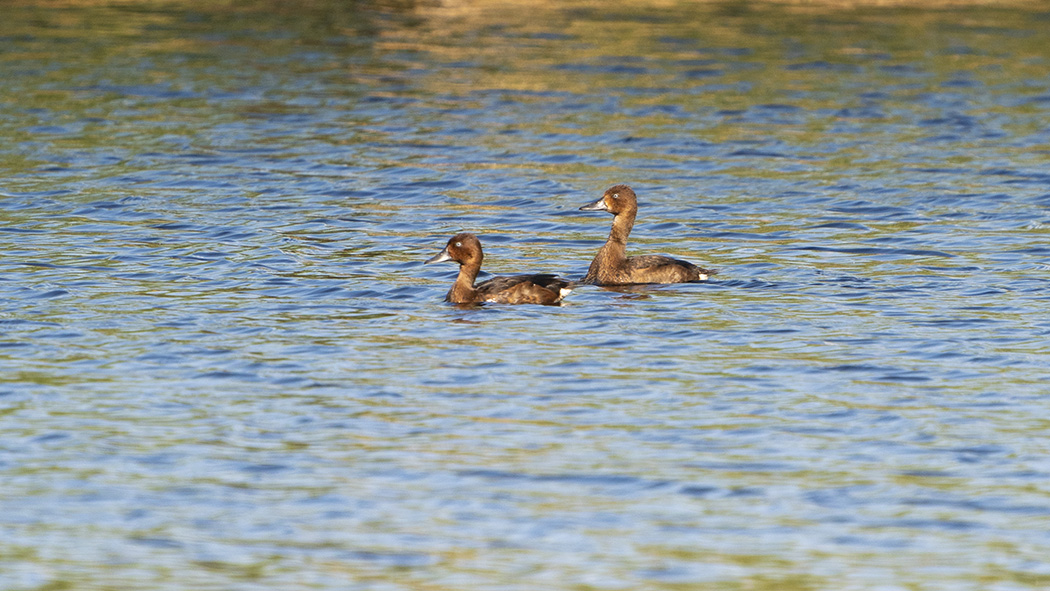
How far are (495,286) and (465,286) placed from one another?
297 mm

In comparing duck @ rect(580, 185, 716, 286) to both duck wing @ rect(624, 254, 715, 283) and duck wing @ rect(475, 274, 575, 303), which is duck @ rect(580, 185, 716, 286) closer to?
duck wing @ rect(624, 254, 715, 283)

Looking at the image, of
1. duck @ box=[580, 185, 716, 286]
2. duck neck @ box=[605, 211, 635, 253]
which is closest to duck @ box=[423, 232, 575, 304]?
duck @ box=[580, 185, 716, 286]

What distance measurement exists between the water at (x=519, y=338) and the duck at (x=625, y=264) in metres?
0.22

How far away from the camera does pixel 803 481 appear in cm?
996

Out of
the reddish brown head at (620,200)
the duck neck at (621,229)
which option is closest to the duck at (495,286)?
the duck neck at (621,229)

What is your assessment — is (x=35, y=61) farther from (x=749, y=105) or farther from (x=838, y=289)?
(x=838, y=289)

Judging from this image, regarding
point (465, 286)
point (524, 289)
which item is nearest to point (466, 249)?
point (465, 286)

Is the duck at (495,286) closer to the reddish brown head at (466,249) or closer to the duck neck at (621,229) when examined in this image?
the reddish brown head at (466,249)

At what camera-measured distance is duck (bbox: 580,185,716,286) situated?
632 inches

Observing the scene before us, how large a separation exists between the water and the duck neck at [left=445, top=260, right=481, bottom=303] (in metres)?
0.16

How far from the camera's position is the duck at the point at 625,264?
16062mm

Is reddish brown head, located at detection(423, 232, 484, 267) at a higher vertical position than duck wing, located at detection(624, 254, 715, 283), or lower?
higher

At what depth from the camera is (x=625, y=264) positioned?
1638 centimetres

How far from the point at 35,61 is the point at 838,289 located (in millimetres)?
21401
